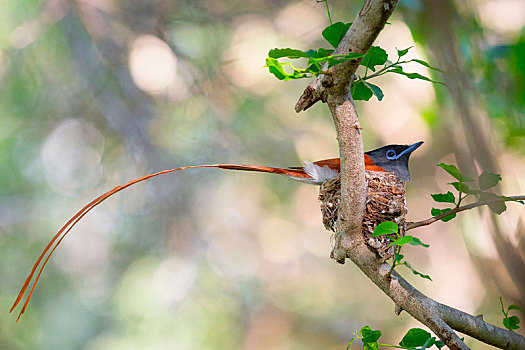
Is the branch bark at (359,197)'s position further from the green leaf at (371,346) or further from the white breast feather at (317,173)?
the white breast feather at (317,173)

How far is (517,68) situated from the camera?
1217 millimetres

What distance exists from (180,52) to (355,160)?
7.17ft

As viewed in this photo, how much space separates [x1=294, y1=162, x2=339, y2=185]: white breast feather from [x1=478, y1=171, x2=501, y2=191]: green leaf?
1.58ft

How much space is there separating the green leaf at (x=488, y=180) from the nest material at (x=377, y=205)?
22 centimetres

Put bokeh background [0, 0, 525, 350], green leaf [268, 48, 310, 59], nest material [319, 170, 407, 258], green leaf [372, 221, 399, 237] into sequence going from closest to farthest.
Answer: green leaf [268, 48, 310, 59] → green leaf [372, 221, 399, 237] → nest material [319, 170, 407, 258] → bokeh background [0, 0, 525, 350]

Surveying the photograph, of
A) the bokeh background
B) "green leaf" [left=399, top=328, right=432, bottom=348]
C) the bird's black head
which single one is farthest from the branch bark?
the bokeh background

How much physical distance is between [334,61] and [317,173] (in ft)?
2.26

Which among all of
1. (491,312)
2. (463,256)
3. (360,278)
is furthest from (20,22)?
(491,312)

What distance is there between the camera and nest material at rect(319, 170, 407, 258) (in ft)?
3.71

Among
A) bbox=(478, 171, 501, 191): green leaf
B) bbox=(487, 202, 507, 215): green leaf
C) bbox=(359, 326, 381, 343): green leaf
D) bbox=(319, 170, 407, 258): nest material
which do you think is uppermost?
bbox=(319, 170, 407, 258): nest material

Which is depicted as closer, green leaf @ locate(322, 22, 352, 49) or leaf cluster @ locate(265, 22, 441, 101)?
leaf cluster @ locate(265, 22, 441, 101)

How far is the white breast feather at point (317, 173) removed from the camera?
4.75ft

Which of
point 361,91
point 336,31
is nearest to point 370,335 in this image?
point 361,91

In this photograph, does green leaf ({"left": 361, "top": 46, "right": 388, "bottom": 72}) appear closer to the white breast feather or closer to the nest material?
the nest material
